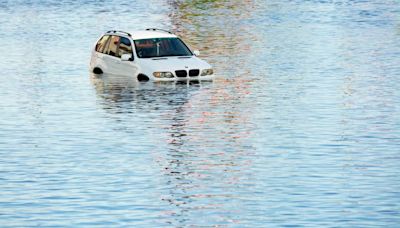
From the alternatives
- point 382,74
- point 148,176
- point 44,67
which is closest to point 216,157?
point 148,176

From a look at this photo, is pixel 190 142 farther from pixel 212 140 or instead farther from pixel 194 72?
pixel 194 72

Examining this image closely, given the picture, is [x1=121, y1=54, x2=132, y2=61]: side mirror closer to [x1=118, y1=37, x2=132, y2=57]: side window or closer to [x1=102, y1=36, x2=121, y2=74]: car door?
[x1=118, y1=37, x2=132, y2=57]: side window

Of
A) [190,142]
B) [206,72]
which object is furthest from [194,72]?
[190,142]

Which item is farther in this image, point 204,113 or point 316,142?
point 204,113

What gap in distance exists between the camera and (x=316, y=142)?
30578mm

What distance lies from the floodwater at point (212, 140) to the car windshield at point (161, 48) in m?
1.09

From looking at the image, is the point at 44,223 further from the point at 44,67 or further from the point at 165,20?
the point at 165,20

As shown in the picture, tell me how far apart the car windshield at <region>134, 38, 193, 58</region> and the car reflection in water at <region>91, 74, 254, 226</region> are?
93cm

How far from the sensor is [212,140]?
3109 centimetres

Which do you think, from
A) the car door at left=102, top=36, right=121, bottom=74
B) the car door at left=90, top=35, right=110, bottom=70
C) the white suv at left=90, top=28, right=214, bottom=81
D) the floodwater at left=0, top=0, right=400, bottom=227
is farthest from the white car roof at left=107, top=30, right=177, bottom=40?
the floodwater at left=0, top=0, right=400, bottom=227

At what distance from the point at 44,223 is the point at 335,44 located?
4397 centimetres

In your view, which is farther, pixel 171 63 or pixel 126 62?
pixel 126 62

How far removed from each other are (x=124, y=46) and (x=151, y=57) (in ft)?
3.73

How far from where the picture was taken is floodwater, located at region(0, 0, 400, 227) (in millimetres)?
22438
